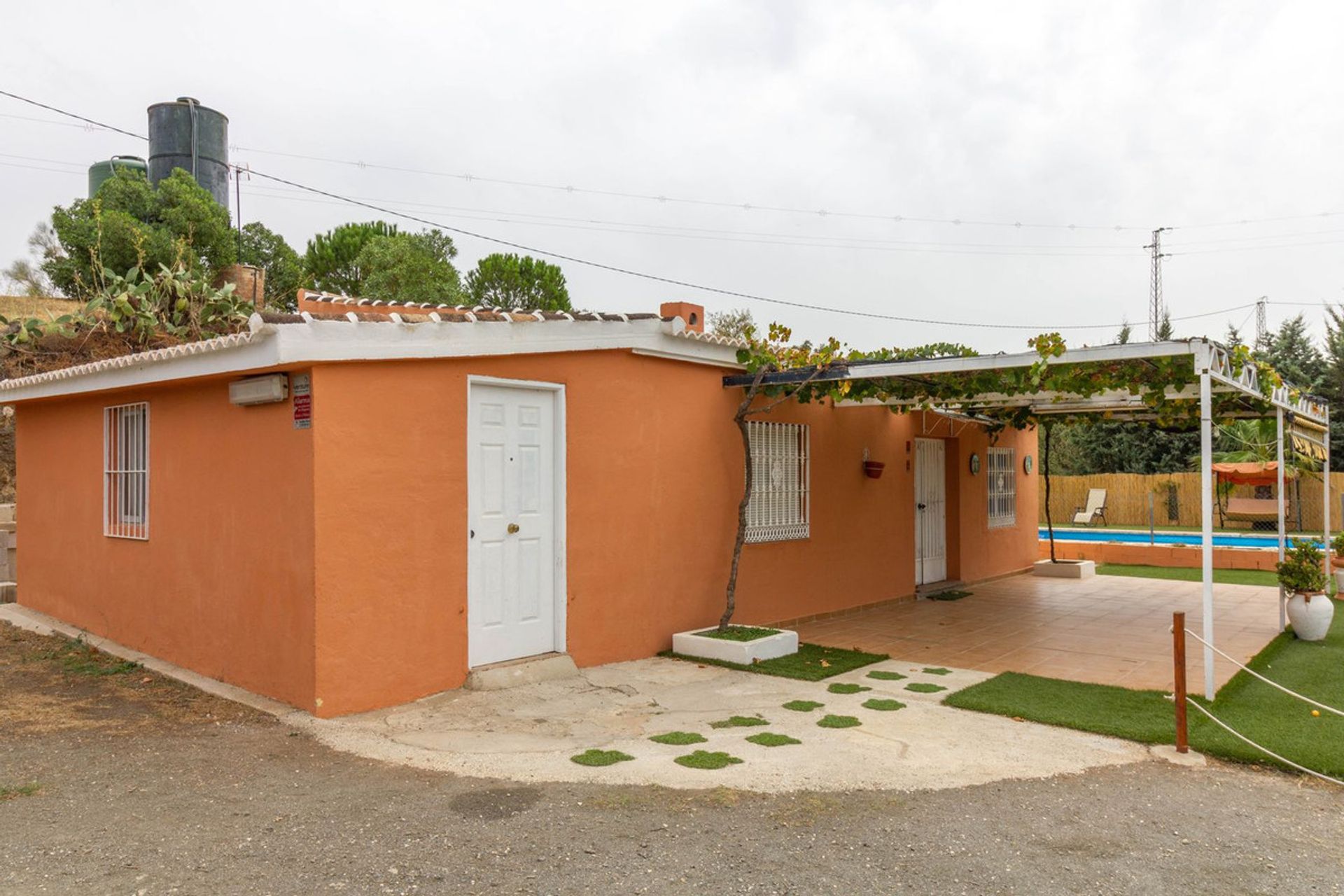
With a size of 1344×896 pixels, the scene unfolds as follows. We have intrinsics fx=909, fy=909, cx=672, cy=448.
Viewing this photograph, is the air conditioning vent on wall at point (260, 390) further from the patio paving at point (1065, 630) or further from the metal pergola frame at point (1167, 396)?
the patio paving at point (1065, 630)

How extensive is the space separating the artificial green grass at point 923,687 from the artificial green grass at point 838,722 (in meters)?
0.96

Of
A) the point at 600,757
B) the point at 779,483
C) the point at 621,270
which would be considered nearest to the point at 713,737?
the point at 600,757

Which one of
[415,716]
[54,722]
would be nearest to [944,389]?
[415,716]

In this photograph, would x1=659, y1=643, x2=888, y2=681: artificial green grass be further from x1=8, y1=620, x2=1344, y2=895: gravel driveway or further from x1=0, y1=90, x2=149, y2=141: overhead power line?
x1=0, y1=90, x2=149, y2=141: overhead power line

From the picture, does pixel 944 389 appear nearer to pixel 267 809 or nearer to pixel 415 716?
pixel 415 716

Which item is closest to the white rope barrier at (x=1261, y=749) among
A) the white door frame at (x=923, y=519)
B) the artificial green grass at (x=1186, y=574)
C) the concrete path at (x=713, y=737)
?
the concrete path at (x=713, y=737)

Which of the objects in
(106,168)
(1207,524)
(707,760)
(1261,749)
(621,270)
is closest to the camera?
(707,760)

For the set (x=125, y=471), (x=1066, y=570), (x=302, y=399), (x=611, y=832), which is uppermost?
(x=302, y=399)

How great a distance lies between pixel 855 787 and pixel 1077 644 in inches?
185

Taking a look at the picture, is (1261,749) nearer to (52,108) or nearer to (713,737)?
(713,737)

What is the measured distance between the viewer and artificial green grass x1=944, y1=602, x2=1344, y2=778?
4.91 metres

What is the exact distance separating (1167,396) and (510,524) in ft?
17.7

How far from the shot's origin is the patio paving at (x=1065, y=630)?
23.6ft

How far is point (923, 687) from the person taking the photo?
252 inches
